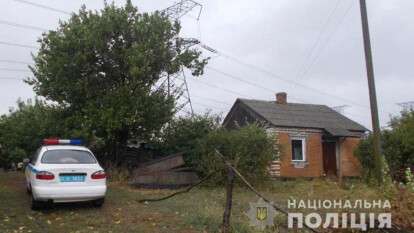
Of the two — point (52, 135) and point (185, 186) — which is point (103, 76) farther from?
point (185, 186)

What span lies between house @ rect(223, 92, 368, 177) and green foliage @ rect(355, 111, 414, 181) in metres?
6.94

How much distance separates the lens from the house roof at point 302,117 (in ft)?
101

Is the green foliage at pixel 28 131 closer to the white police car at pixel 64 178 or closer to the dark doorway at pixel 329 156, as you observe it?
the white police car at pixel 64 178

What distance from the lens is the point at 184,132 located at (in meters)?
22.7

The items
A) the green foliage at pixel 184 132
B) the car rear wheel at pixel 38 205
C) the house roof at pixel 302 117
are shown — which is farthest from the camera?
the house roof at pixel 302 117

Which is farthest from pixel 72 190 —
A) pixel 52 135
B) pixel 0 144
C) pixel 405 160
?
pixel 0 144

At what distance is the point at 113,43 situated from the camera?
21.4 metres

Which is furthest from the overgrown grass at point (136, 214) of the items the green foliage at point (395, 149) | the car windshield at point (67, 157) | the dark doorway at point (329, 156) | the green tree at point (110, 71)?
the dark doorway at point (329, 156)

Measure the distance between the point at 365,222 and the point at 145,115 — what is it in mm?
12159

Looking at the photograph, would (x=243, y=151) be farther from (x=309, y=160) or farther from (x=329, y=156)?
(x=329, y=156)

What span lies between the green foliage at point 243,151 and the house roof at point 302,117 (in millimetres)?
9564

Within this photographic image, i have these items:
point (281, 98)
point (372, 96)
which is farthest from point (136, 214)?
point (281, 98)

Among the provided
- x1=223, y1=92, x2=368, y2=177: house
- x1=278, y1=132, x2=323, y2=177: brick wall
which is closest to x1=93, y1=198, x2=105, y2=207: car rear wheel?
x1=223, y1=92, x2=368, y2=177: house

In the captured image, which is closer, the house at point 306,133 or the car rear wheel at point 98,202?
the car rear wheel at point 98,202
